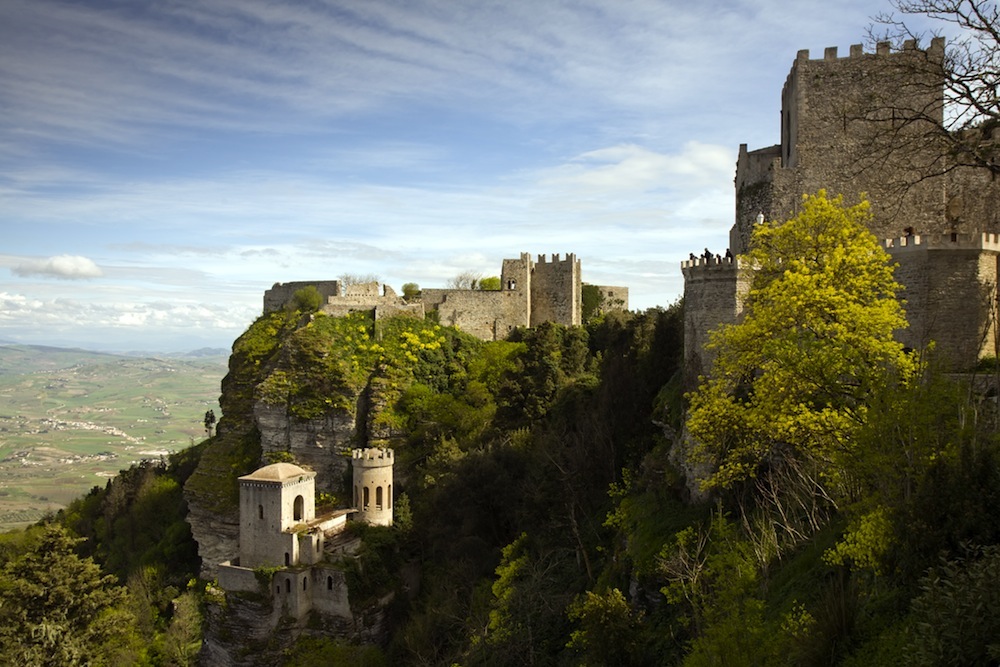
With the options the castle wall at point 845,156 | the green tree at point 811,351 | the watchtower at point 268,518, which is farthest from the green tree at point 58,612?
the castle wall at point 845,156

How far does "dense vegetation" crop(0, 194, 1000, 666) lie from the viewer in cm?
895

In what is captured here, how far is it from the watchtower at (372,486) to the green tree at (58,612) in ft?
37.9

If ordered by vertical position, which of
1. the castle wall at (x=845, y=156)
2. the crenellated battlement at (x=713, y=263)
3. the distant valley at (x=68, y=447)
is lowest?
the distant valley at (x=68, y=447)

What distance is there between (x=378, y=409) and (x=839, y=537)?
28554 mm

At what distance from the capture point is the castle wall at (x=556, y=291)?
44.5 meters

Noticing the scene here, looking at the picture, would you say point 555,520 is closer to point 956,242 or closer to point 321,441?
point 956,242

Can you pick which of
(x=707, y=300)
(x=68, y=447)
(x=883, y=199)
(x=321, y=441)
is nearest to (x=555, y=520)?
(x=707, y=300)

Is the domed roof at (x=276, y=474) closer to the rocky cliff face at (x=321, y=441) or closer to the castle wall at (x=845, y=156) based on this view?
the rocky cliff face at (x=321, y=441)

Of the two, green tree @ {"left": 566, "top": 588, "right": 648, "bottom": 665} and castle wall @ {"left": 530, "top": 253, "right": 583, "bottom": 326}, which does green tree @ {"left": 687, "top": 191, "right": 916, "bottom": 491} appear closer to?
green tree @ {"left": 566, "top": 588, "right": 648, "bottom": 665}

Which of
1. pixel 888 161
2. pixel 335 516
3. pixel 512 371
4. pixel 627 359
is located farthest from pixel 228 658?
pixel 888 161

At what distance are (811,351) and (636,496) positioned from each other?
10572 millimetres

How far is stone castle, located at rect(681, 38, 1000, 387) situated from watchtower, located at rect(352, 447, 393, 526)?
60.5ft

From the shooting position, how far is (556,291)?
44969 millimetres

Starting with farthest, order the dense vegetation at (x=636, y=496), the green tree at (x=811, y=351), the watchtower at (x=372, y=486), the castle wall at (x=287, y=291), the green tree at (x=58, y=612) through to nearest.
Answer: the castle wall at (x=287, y=291)
the watchtower at (x=372, y=486)
the green tree at (x=58, y=612)
the green tree at (x=811, y=351)
the dense vegetation at (x=636, y=496)
